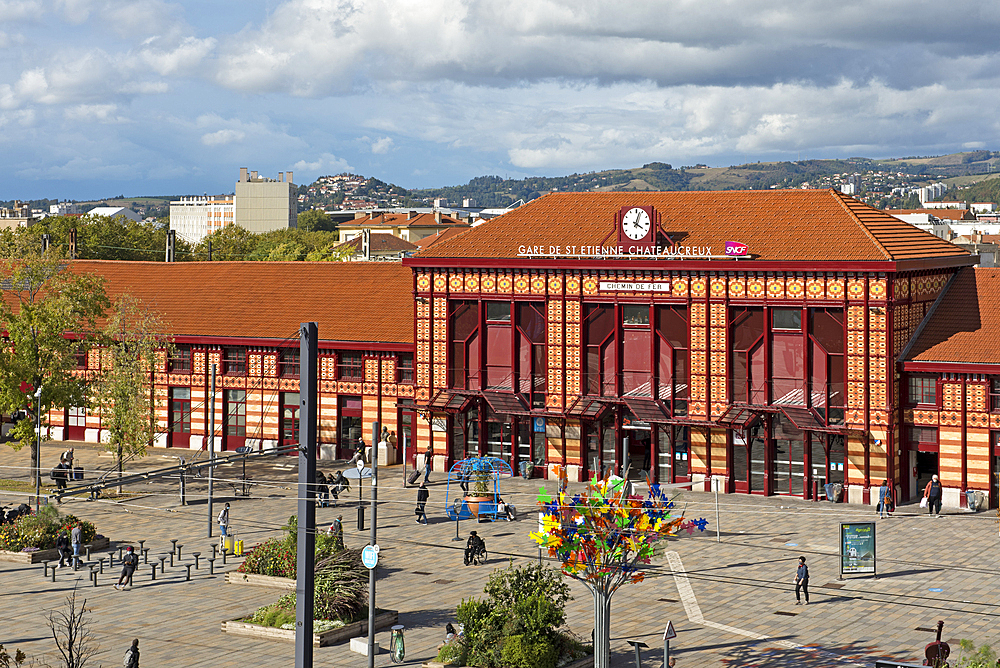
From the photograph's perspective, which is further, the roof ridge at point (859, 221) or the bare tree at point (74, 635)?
the roof ridge at point (859, 221)

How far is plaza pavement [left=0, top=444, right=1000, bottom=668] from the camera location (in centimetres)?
3738

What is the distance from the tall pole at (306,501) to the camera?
29422mm

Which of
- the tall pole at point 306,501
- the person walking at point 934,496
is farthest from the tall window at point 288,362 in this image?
the tall pole at point 306,501

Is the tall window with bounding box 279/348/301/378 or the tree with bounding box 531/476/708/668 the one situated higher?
the tall window with bounding box 279/348/301/378

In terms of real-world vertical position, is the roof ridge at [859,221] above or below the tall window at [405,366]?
above

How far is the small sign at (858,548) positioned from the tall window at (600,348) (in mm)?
19676

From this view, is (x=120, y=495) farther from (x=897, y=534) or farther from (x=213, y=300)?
(x=897, y=534)

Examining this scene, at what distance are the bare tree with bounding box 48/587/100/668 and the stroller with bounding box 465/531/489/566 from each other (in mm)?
13333

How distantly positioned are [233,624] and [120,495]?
25585 millimetres

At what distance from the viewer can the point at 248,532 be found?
Answer: 2120 inches

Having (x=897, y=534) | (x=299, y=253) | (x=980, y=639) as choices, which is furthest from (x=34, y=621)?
(x=299, y=253)

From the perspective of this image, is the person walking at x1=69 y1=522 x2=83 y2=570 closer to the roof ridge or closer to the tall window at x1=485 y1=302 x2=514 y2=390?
the tall window at x1=485 y1=302 x2=514 y2=390

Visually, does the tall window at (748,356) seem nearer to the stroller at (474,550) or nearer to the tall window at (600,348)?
the tall window at (600,348)

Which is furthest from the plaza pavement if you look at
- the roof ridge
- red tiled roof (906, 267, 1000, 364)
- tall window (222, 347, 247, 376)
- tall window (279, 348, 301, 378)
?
tall window (222, 347, 247, 376)
